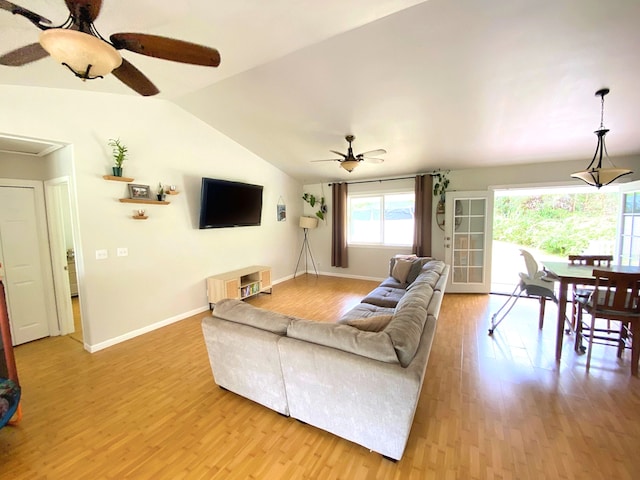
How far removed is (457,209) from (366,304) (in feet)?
10.3

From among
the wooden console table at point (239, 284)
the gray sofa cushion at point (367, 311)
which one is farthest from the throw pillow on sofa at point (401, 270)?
the wooden console table at point (239, 284)

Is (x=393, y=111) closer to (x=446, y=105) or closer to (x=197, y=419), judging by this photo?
(x=446, y=105)

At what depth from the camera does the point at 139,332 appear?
135 inches

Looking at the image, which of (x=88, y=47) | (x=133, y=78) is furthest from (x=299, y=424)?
(x=133, y=78)

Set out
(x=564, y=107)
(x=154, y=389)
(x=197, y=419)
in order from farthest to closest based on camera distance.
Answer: (x=564, y=107) → (x=154, y=389) → (x=197, y=419)

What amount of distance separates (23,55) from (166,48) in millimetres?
729

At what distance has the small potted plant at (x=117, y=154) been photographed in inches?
120

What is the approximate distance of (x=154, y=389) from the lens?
235cm

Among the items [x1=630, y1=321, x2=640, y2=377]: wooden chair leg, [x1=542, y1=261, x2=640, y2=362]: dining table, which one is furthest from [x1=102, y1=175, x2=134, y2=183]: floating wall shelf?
[x1=630, y1=321, x2=640, y2=377]: wooden chair leg

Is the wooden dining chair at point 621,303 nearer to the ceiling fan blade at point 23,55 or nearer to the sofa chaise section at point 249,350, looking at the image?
the sofa chaise section at point 249,350

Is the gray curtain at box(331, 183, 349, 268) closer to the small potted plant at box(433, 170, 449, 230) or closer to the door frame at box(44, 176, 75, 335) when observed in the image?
the small potted plant at box(433, 170, 449, 230)

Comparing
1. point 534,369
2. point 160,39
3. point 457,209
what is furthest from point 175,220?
point 457,209

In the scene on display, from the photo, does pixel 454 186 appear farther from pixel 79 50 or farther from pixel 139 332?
pixel 139 332

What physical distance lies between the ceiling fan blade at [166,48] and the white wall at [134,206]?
2111mm
